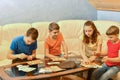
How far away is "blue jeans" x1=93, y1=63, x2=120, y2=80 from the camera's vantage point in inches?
117

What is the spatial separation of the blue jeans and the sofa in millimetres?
593

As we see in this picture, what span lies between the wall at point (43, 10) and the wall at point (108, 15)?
0.11 meters

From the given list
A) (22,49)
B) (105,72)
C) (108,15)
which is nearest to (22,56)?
(22,49)

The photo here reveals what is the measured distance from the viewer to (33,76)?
2.45m

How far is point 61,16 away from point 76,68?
Answer: 2.19m

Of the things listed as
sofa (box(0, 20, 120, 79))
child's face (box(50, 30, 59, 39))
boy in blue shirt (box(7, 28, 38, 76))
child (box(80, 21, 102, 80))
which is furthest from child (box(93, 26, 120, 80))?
boy in blue shirt (box(7, 28, 38, 76))

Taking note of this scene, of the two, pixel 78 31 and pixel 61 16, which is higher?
pixel 61 16

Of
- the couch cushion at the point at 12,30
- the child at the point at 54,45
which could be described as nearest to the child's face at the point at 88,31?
the child at the point at 54,45

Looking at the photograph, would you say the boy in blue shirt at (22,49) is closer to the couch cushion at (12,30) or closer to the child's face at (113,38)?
the couch cushion at (12,30)

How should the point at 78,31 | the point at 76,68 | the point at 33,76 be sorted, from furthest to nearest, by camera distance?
the point at 78,31 → the point at 76,68 → the point at 33,76

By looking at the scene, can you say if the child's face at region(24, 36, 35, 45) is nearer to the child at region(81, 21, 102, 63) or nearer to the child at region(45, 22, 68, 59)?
the child at region(45, 22, 68, 59)

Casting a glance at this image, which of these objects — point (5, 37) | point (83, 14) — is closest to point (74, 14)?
point (83, 14)

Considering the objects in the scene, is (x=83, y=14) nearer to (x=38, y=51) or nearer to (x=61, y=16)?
(x=61, y=16)

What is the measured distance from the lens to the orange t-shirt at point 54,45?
3487 mm
